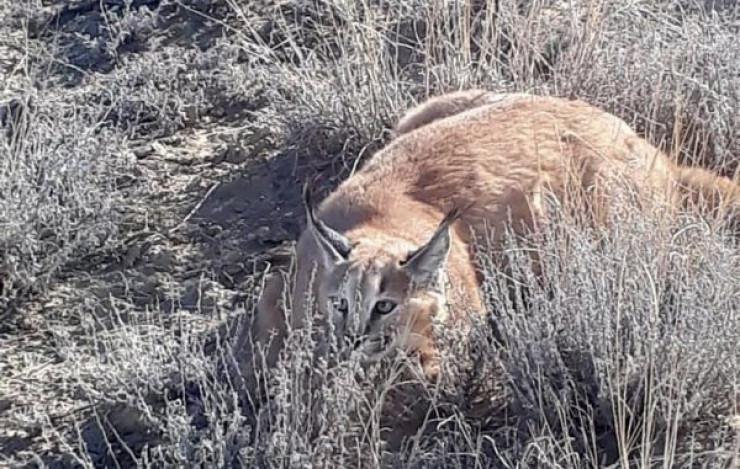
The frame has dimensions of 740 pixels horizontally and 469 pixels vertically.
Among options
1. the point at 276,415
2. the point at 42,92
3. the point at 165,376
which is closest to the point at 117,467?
the point at 165,376

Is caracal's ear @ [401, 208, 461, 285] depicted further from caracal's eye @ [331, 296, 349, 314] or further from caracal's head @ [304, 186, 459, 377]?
caracal's eye @ [331, 296, 349, 314]

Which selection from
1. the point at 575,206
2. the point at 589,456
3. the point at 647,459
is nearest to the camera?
the point at 647,459

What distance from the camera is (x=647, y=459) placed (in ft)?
12.7

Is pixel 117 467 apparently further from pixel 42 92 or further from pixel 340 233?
pixel 42 92

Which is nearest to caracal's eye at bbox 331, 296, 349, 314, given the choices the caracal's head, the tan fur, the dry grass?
the caracal's head

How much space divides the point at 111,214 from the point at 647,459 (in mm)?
3350

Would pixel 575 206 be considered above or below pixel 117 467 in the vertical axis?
above

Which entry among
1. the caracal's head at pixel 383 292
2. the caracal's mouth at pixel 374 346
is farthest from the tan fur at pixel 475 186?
the caracal's mouth at pixel 374 346

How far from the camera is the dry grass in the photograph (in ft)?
14.1

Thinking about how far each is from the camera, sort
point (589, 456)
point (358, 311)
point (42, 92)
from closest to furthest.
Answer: point (589, 456)
point (358, 311)
point (42, 92)

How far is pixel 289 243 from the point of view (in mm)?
6219

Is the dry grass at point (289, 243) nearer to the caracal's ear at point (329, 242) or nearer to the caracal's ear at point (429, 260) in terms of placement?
the caracal's ear at point (429, 260)

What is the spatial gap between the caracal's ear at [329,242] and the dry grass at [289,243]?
41 cm

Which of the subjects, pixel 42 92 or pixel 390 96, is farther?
pixel 42 92
